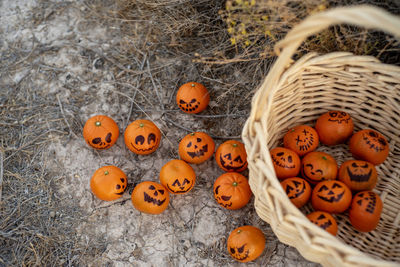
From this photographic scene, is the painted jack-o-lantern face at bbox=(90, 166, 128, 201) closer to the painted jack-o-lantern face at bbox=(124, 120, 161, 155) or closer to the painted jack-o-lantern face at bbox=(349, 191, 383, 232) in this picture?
the painted jack-o-lantern face at bbox=(124, 120, 161, 155)

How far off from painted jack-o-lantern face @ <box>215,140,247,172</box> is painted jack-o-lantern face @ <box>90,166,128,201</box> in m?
0.68

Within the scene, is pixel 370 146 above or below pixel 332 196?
above

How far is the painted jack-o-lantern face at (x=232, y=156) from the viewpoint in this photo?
2303mm

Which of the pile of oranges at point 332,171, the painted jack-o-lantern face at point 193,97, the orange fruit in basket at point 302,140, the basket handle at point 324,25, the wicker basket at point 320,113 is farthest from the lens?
the painted jack-o-lantern face at point 193,97

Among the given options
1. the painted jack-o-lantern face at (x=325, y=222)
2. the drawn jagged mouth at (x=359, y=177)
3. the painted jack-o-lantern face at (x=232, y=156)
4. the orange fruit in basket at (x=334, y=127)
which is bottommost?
the painted jack-o-lantern face at (x=232, y=156)

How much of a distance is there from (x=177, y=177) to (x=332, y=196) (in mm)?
926

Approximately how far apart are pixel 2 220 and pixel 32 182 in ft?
1.01

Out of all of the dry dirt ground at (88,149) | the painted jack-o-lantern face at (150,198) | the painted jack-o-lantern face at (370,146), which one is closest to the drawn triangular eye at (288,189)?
the dry dirt ground at (88,149)

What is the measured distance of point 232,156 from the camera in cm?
230

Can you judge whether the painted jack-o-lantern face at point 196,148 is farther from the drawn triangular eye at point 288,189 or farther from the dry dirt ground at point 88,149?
the drawn triangular eye at point 288,189

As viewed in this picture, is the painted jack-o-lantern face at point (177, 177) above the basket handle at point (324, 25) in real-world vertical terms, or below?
below

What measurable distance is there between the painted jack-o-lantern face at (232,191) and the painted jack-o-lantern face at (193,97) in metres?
0.62

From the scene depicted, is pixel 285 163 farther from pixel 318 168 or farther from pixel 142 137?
pixel 142 137

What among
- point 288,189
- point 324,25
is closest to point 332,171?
point 288,189
